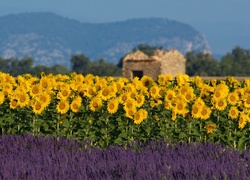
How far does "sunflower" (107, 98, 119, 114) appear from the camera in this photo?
10.3 m

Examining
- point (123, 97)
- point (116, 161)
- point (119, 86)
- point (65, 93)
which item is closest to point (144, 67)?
point (119, 86)

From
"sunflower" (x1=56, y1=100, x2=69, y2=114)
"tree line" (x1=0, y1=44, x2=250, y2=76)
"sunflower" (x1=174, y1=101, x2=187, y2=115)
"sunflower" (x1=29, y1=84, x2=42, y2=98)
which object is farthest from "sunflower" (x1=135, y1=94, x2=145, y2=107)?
"tree line" (x1=0, y1=44, x2=250, y2=76)

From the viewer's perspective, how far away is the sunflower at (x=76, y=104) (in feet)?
34.9

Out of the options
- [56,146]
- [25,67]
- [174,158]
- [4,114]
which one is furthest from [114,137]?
[25,67]

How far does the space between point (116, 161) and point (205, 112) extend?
491cm

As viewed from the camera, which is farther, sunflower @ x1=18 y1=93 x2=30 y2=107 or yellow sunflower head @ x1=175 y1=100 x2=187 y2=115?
sunflower @ x1=18 y1=93 x2=30 y2=107

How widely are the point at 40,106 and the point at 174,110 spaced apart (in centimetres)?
212

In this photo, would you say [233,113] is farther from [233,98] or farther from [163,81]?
[163,81]

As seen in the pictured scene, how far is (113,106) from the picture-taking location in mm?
10320

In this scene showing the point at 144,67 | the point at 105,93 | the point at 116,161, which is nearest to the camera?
the point at 116,161

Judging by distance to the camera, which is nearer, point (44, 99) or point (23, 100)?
point (44, 99)

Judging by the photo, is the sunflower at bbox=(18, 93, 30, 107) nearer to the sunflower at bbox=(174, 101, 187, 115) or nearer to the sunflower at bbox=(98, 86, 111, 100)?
the sunflower at bbox=(98, 86, 111, 100)

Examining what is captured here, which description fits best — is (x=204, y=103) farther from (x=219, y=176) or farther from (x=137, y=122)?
(x=219, y=176)

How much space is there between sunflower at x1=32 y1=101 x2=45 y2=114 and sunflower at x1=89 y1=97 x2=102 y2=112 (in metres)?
0.79
